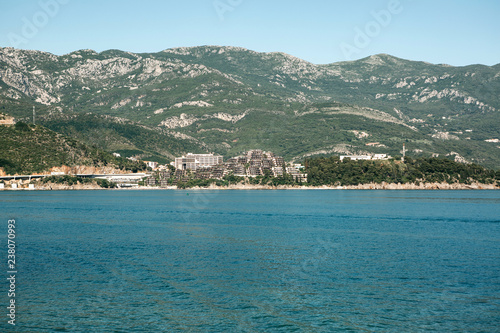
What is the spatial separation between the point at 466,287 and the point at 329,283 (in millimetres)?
8296

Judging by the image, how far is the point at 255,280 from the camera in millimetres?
33062

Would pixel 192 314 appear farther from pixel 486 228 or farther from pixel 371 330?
pixel 486 228

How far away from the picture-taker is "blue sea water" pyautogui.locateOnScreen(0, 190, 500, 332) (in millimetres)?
24844

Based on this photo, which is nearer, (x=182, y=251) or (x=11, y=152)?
(x=182, y=251)

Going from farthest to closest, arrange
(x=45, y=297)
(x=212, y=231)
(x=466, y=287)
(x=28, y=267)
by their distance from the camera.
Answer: (x=212, y=231)
(x=28, y=267)
(x=466, y=287)
(x=45, y=297)

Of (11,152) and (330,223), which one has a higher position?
(11,152)

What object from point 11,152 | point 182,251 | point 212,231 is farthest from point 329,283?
point 11,152

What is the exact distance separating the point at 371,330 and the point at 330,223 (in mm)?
48250

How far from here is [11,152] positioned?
196250 millimetres

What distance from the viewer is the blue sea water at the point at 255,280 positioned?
2484 centimetres

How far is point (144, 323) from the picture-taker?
24.6 m

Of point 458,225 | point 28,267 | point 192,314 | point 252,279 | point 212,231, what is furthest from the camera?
point 458,225

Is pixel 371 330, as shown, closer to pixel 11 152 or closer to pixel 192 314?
pixel 192 314

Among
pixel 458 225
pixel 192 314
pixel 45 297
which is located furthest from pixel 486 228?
pixel 45 297
